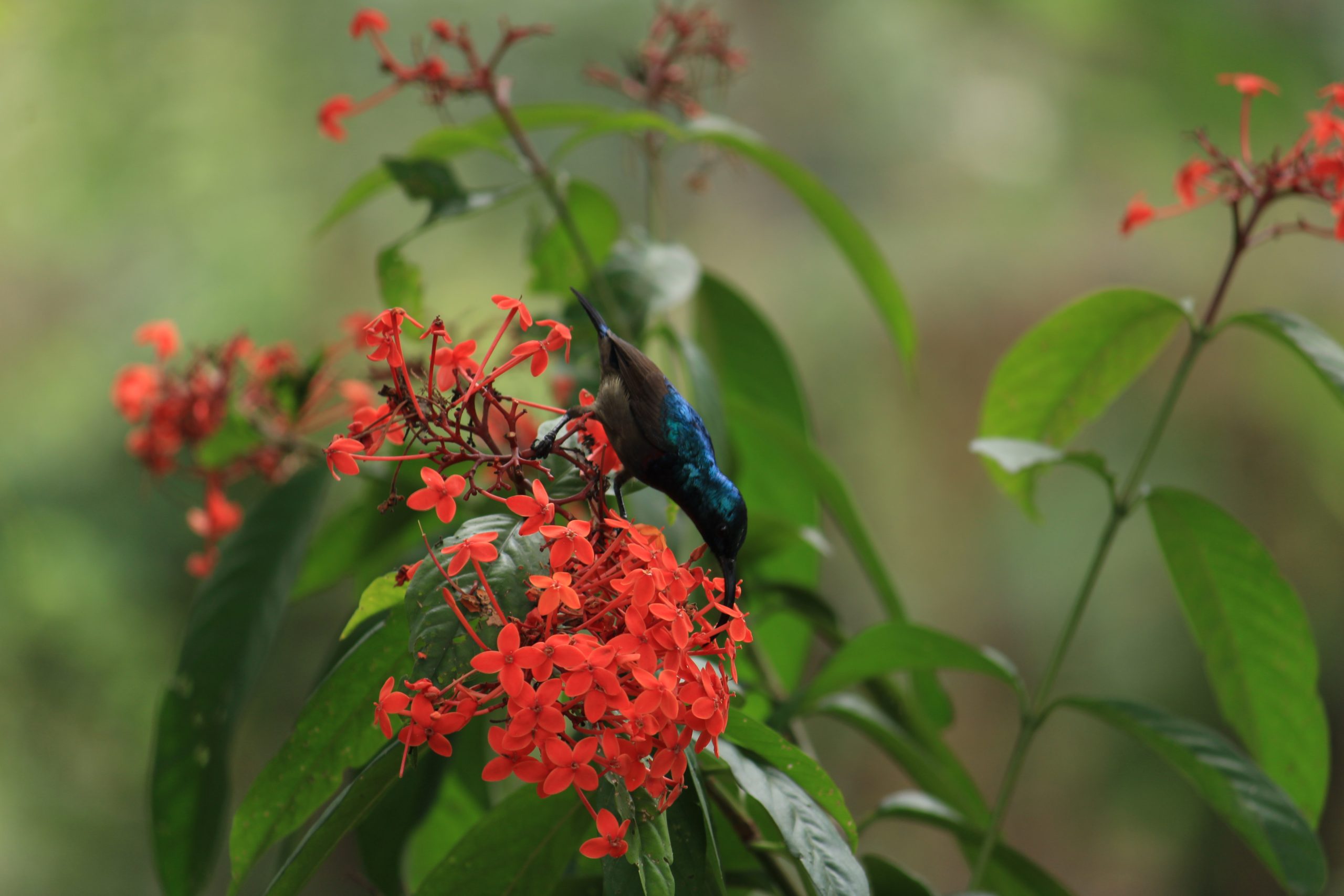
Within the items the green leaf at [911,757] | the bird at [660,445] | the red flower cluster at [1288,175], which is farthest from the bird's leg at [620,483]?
the red flower cluster at [1288,175]

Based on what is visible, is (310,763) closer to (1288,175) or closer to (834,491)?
(834,491)

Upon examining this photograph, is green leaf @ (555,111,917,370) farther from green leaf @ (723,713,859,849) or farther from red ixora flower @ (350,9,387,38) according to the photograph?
green leaf @ (723,713,859,849)

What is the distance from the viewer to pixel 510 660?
0.42 metres

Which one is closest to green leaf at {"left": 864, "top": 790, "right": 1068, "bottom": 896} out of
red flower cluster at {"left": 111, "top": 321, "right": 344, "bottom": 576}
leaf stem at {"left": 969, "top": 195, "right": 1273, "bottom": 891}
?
leaf stem at {"left": 969, "top": 195, "right": 1273, "bottom": 891}

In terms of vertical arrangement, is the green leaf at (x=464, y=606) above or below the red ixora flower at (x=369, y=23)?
below

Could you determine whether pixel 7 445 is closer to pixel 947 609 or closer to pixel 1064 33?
pixel 947 609

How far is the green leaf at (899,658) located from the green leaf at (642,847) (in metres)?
0.37

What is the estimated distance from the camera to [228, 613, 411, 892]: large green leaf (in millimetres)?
603

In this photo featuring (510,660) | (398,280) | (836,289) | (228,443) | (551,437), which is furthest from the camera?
(836,289)

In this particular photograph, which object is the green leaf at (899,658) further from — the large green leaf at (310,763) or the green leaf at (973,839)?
the large green leaf at (310,763)

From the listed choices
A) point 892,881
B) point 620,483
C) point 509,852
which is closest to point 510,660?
point 620,483

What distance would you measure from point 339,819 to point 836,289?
2.86 metres

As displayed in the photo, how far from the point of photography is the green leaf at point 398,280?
84cm

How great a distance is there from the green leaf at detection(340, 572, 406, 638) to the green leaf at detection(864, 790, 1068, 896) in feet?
1.61
